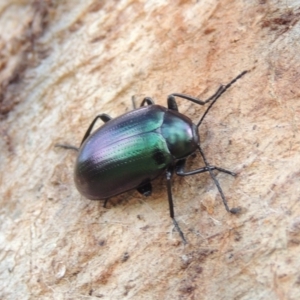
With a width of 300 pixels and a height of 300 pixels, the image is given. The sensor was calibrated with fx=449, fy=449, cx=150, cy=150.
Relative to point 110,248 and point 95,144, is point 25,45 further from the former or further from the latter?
point 110,248

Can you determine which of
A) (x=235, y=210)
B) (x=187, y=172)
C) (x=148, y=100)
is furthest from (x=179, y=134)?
(x=235, y=210)

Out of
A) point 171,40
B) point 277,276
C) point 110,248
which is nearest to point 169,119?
point 171,40

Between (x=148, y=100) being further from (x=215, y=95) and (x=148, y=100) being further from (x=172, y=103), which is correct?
(x=215, y=95)

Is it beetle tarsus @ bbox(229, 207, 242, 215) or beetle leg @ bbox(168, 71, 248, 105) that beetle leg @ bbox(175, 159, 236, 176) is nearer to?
beetle tarsus @ bbox(229, 207, 242, 215)

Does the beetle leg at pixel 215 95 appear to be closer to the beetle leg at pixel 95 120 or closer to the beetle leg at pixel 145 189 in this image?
the beetle leg at pixel 95 120

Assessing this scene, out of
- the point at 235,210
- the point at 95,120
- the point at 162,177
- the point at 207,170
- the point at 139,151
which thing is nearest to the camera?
the point at 235,210

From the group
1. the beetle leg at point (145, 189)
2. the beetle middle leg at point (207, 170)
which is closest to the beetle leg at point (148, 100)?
the beetle middle leg at point (207, 170)
